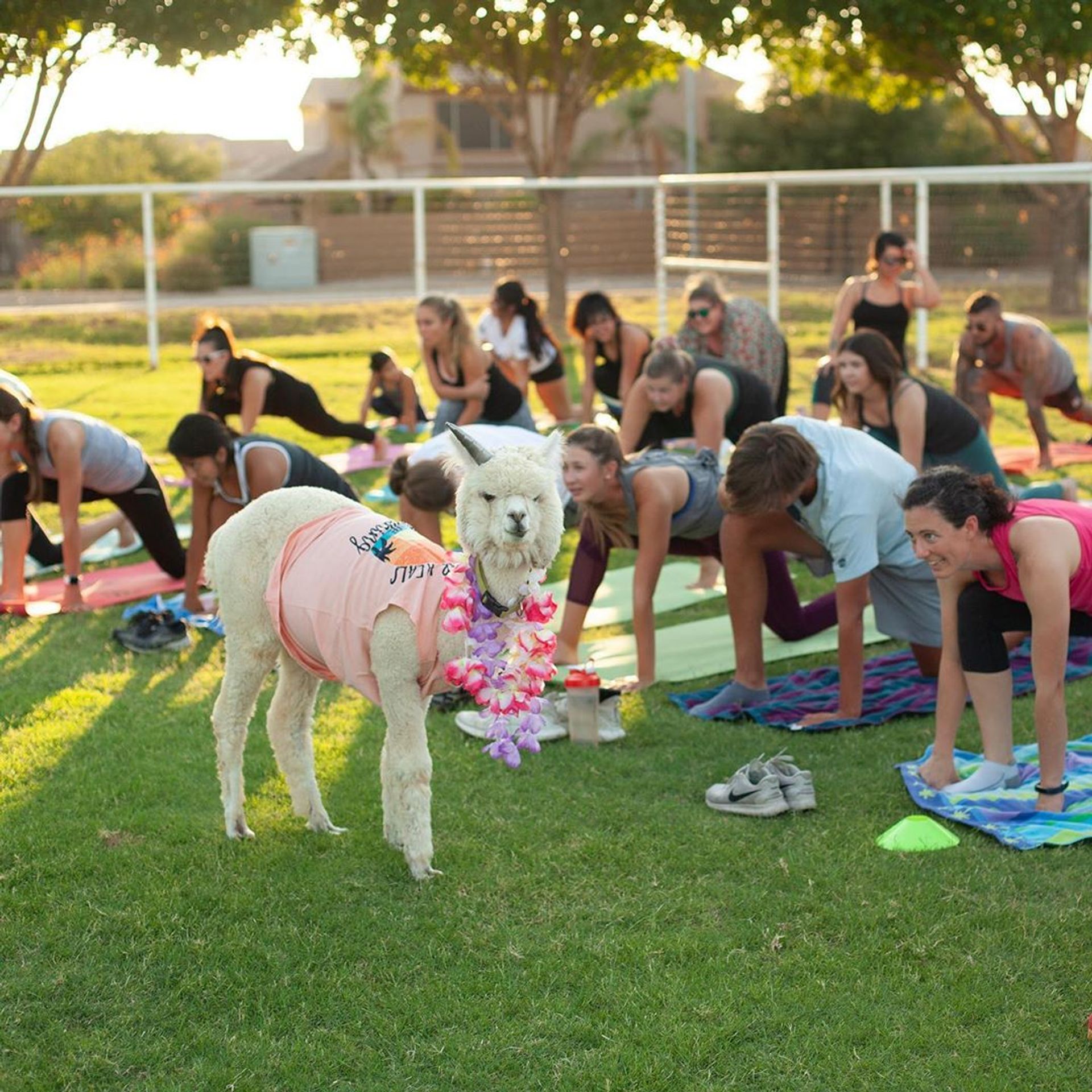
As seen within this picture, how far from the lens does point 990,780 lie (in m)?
5.39

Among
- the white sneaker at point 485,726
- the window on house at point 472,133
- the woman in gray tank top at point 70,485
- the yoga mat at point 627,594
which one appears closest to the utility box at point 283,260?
the woman in gray tank top at point 70,485

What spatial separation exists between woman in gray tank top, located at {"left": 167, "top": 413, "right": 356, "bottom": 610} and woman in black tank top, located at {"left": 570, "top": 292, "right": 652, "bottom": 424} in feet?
12.1

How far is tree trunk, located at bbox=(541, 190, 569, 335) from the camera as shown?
19781 mm

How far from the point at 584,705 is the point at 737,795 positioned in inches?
35.8

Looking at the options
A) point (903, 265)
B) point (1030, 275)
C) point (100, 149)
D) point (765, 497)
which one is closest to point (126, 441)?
point (765, 497)

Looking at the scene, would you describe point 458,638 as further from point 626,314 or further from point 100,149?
point 100,149

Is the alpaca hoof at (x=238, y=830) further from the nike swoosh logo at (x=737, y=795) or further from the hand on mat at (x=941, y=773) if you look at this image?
the hand on mat at (x=941, y=773)

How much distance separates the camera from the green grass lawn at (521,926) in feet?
12.3

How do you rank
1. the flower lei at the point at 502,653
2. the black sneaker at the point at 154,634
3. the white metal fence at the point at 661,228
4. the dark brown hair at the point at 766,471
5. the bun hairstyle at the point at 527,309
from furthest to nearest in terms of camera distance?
the white metal fence at the point at 661,228 < the bun hairstyle at the point at 527,309 < the black sneaker at the point at 154,634 < the dark brown hair at the point at 766,471 < the flower lei at the point at 502,653

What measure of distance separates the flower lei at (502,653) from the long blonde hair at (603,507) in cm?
168

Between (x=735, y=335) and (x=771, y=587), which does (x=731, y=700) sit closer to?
(x=771, y=587)

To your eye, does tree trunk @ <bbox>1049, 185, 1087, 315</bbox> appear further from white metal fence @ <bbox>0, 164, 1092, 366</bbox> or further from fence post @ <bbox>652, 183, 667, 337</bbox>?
fence post @ <bbox>652, 183, 667, 337</bbox>

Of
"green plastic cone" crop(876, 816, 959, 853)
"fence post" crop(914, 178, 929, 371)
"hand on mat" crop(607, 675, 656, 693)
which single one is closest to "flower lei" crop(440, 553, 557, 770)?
"green plastic cone" crop(876, 816, 959, 853)

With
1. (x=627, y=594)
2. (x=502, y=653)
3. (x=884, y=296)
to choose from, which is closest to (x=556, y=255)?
(x=884, y=296)
